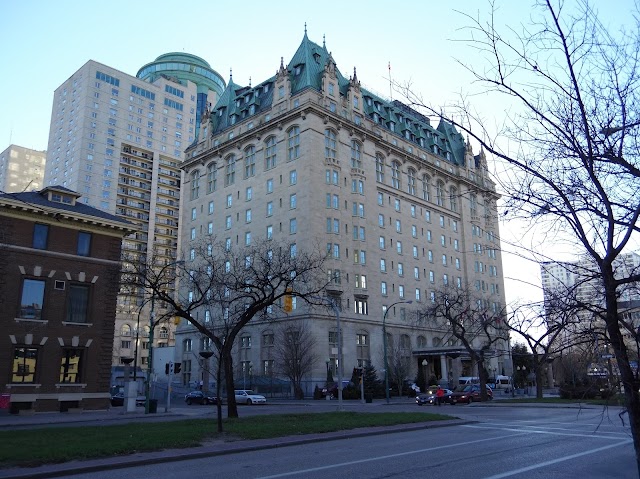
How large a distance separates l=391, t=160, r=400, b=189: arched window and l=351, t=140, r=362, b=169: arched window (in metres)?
7.58

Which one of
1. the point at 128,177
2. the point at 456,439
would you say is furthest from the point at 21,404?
the point at 128,177

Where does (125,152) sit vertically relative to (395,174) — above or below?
above

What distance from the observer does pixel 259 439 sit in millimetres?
17297

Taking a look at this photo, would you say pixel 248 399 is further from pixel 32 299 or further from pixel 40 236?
pixel 40 236

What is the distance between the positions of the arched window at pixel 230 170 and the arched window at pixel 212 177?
239cm

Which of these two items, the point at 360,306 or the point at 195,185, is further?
the point at 195,185

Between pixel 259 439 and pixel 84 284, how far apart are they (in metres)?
23.2

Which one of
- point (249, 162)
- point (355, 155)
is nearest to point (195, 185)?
point (249, 162)

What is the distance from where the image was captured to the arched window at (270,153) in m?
73.6

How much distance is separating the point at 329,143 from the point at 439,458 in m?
60.9

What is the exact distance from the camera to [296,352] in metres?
59.0

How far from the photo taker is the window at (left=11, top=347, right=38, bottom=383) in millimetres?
32312

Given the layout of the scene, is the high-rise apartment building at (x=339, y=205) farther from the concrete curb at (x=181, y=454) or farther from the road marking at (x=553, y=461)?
the road marking at (x=553, y=461)

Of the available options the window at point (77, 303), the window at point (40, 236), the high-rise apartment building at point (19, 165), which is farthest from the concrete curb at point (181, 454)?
the high-rise apartment building at point (19, 165)
